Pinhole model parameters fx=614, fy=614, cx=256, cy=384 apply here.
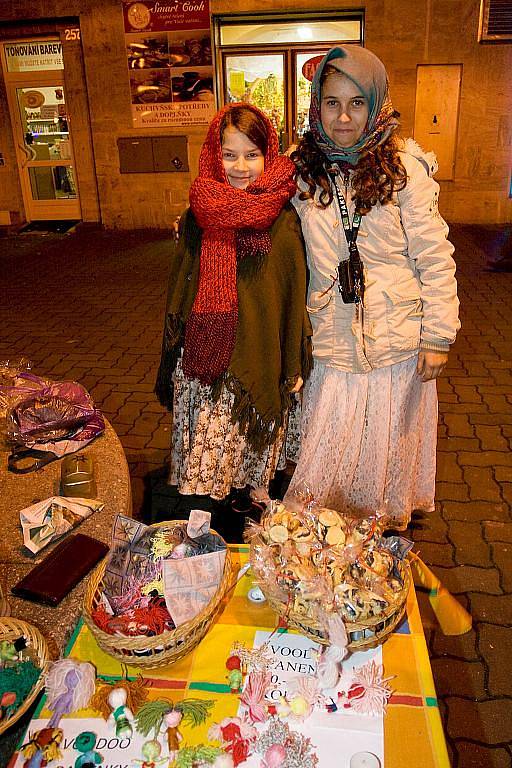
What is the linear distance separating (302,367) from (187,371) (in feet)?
1.66

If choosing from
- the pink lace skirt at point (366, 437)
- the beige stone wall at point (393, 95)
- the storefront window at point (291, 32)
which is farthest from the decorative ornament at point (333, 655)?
the storefront window at point (291, 32)

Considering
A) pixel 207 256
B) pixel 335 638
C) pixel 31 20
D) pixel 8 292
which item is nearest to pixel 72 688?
pixel 335 638

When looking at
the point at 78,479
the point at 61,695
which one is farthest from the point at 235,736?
the point at 78,479

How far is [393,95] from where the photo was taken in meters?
9.13

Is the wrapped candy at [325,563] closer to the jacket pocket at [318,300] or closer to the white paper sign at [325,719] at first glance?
the white paper sign at [325,719]

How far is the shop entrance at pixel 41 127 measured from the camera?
1024 centimetres

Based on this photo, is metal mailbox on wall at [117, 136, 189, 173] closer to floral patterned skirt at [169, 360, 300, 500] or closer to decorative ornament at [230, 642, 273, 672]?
floral patterned skirt at [169, 360, 300, 500]

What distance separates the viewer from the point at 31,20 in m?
9.80

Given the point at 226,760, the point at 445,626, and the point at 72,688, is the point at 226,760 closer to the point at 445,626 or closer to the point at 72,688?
the point at 72,688

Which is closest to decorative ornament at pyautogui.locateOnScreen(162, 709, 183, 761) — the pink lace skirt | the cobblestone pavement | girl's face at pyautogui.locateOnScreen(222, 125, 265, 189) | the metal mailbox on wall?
the cobblestone pavement

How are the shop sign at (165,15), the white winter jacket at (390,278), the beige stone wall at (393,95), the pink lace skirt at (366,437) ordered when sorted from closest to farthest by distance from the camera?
the white winter jacket at (390,278) < the pink lace skirt at (366,437) < the beige stone wall at (393,95) < the shop sign at (165,15)

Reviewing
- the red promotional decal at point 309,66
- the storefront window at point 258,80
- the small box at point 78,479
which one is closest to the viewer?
the small box at point 78,479

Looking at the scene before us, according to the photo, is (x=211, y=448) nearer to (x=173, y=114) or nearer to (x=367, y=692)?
(x=367, y=692)

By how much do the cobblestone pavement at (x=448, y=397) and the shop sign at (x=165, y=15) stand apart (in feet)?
10.5
